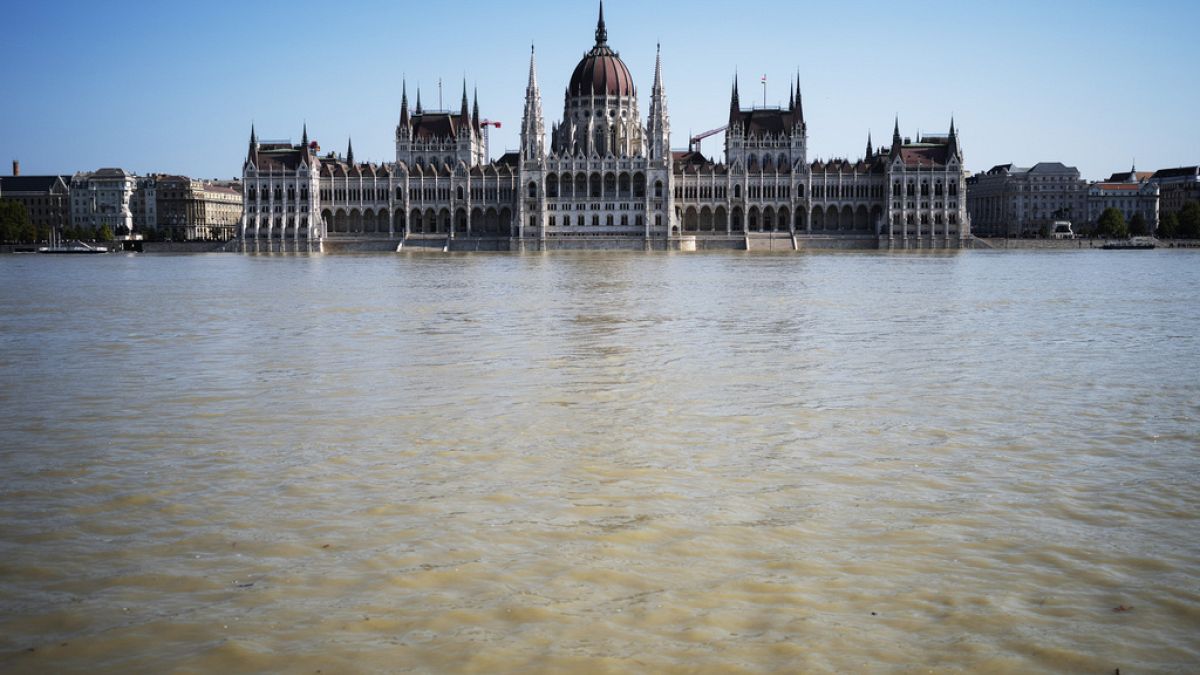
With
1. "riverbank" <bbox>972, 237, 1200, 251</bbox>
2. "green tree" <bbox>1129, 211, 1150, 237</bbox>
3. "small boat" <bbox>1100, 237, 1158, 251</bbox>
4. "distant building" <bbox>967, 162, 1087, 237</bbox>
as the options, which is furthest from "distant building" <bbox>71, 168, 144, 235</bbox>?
"green tree" <bbox>1129, 211, 1150, 237</bbox>

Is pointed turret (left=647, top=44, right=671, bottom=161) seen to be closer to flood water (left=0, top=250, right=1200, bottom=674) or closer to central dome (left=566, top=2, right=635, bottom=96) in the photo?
central dome (left=566, top=2, right=635, bottom=96)

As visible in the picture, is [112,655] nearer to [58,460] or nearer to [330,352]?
[58,460]

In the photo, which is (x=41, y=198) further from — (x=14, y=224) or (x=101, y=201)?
(x=14, y=224)

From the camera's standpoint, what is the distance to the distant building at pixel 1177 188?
152375 mm

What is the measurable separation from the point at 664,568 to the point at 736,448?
3.60m

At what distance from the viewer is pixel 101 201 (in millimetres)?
157625

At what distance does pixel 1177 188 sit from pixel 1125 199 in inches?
297

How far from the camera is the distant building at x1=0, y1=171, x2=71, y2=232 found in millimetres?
153250

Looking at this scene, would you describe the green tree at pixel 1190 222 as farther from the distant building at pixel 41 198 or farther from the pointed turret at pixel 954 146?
the distant building at pixel 41 198

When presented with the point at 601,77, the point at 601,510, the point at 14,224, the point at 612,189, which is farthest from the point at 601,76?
the point at 601,510

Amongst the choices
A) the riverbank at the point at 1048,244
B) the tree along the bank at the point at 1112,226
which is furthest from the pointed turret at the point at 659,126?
the tree along the bank at the point at 1112,226

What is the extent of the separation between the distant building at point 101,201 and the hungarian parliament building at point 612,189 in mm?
43009

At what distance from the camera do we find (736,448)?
1020 cm

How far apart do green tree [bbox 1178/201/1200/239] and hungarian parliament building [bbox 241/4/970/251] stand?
28.4 meters
